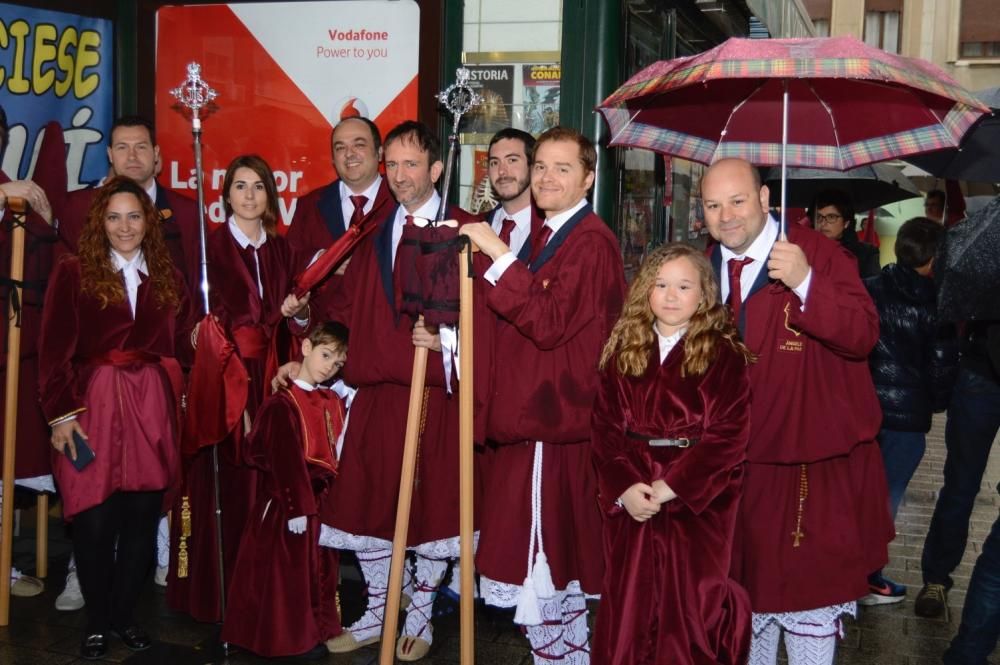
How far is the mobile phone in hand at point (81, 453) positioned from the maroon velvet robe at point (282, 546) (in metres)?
0.68

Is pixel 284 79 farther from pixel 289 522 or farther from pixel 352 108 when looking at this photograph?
pixel 289 522

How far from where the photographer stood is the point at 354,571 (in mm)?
5984

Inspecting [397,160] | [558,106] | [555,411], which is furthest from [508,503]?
[558,106]

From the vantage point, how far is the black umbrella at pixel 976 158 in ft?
17.1

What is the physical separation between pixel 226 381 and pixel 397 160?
1309 millimetres

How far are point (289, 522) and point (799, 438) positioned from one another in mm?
2286

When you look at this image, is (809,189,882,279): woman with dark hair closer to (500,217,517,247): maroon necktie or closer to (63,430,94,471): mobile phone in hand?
(500,217,517,247): maroon necktie

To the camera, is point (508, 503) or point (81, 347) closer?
point (508, 503)

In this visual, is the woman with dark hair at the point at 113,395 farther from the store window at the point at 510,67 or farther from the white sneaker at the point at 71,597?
the store window at the point at 510,67

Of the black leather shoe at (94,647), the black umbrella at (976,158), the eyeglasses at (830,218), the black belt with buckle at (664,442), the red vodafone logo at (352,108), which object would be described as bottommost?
the black leather shoe at (94,647)

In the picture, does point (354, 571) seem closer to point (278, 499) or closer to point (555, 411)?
point (278, 499)

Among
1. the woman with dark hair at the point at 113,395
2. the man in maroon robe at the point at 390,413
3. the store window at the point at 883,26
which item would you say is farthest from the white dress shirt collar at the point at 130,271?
the store window at the point at 883,26

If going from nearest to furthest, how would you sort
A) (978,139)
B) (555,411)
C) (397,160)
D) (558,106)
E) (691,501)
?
1. (691,501)
2. (555,411)
3. (397,160)
4. (978,139)
5. (558,106)

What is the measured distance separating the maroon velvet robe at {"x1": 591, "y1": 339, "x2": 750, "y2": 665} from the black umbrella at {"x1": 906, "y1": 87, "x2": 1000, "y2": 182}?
7.58 ft
